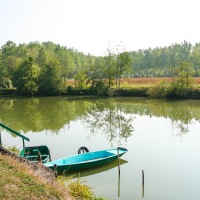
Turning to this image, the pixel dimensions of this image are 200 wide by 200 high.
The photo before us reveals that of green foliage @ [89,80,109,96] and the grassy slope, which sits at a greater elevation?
green foliage @ [89,80,109,96]

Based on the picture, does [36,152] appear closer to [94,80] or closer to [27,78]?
[94,80]

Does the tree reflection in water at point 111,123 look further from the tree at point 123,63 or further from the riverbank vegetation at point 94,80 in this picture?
the tree at point 123,63

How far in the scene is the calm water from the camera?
40.9 ft

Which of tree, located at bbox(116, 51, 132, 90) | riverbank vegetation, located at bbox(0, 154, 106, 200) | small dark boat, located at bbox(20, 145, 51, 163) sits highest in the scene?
tree, located at bbox(116, 51, 132, 90)

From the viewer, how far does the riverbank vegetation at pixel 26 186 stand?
295 inches

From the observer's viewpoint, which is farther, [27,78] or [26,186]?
[27,78]

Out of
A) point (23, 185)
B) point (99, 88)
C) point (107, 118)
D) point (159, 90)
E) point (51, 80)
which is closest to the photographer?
point (23, 185)

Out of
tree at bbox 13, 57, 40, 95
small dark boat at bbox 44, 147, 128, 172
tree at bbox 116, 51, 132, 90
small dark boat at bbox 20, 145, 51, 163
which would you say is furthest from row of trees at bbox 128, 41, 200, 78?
small dark boat at bbox 20, 145, 51, 163

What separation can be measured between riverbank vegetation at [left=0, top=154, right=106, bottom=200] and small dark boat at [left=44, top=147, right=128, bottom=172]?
4.19 metres

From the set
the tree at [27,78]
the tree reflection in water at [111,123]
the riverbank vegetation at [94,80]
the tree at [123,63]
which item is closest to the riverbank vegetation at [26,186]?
the tree reflection in water at [111,123]

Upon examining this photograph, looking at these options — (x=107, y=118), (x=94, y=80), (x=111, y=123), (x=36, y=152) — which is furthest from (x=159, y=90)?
(x=36, y=152)

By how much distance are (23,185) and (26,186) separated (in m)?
0.08

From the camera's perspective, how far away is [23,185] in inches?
311

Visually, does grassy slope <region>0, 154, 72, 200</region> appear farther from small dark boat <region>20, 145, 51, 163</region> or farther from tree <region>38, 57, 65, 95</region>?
tree <region>38, 57, 65, 95</region>
